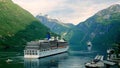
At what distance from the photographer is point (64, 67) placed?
149 meters

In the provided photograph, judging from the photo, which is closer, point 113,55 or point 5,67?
point 5,67

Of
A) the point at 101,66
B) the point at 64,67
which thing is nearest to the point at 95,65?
the point at 101,66

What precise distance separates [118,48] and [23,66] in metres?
60.7

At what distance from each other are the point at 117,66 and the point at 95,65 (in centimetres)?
1131

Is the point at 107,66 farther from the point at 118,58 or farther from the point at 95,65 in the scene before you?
the point at 118,58

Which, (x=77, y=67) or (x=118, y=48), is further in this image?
(x=118, y=48)

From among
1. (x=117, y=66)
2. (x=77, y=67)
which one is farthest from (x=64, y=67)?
(x=117, y=66)

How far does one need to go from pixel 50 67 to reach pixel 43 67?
363 centimetres

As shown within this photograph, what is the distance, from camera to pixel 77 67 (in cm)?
14900

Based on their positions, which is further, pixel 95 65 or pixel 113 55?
pixel 113 55

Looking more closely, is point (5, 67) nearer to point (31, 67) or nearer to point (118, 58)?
point (31, 67)

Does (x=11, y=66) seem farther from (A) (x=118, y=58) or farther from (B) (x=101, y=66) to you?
(A) (x=118, y=58)

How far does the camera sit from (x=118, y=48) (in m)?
181

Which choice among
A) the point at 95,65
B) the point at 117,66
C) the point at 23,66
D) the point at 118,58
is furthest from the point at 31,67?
the point at 118,58
